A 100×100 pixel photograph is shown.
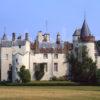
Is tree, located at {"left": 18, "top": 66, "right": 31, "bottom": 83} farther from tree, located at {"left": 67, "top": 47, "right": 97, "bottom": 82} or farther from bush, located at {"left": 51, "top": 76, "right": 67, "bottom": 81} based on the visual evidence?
tree, located at {"left": 67, "top": 47, "right": 97, "bottom": 82}

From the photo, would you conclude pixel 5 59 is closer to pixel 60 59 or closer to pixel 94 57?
pixel 60 59

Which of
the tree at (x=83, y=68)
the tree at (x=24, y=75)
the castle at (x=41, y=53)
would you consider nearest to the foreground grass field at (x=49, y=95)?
the tree at (x=83, y=68)

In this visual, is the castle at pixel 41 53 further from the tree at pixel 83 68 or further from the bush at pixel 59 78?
the tree at pixel 83 68

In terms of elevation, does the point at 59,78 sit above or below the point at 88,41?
below

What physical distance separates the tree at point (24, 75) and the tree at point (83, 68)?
29.4ft

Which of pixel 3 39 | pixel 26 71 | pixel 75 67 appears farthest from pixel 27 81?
pixel 3 39

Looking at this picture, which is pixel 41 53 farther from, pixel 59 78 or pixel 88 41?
pixel 88 41

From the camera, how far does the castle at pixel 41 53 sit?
11006cm

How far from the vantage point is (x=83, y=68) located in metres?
103

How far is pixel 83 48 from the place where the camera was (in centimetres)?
10912

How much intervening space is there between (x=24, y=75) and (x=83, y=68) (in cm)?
1151

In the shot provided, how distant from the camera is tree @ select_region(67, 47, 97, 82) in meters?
99.9

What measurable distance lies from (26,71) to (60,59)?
38.4ft

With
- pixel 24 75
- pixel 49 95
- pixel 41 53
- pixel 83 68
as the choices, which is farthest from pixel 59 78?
pixel 49 95
